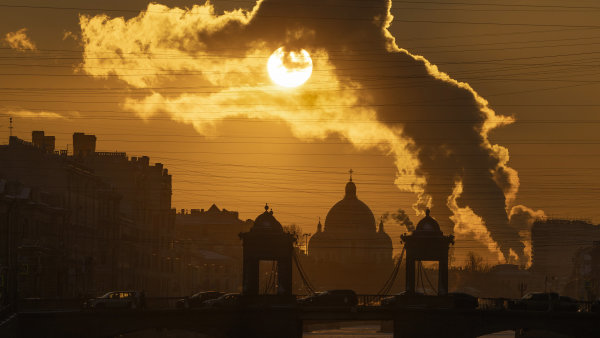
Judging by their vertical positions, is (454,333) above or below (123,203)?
below

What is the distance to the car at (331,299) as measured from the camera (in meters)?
134

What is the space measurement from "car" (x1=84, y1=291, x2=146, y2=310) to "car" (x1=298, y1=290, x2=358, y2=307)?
16007mm

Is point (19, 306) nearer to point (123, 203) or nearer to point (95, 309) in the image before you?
point (95, 309)

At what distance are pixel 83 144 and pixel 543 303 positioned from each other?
220 feet

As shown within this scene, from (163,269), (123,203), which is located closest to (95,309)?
(123,203)

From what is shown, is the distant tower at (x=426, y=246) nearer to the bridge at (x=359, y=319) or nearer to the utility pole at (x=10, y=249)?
the bridge at (x=359, y=319)

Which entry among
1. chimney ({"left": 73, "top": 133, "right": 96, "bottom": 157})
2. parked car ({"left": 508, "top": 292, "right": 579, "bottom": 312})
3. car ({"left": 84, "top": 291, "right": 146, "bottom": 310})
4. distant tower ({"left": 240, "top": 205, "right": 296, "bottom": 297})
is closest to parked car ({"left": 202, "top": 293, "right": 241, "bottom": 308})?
distant tower ({"left": 240, "top": 205, "right": 296, "bottom": 297})

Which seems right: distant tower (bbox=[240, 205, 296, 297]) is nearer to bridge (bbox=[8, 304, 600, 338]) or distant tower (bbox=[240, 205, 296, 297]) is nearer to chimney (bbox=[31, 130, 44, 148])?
bridge (bbox=[8, 304, 600, 338])

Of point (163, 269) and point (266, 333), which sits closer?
point (266, 333)

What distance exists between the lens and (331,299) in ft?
441

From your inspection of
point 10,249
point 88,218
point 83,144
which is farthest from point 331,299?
point 83,144

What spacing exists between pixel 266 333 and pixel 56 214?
26495 mm

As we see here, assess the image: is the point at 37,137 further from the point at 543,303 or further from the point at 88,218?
the point at 543,303

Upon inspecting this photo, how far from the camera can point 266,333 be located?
126188 millimetres
